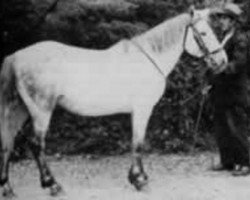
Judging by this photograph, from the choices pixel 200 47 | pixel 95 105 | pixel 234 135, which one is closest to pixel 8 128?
pixel 95 105

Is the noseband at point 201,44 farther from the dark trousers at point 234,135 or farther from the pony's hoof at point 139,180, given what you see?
the pony's hoof at point 139,180

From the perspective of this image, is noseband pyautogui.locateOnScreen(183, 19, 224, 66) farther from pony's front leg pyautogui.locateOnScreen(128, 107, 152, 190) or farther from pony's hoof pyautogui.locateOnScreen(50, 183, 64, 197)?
pony's hoof pyautogui.locateOnScreen(50, 183, 64, 197)

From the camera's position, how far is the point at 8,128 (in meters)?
7.77

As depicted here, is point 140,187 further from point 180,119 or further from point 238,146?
point 180,119

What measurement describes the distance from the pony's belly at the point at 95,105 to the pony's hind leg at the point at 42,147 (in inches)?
10.9

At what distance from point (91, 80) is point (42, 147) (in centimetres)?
86

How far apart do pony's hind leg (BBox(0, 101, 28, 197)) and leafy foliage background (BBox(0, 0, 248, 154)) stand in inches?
21.1

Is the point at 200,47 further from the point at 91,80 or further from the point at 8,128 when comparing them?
the point at 8,128

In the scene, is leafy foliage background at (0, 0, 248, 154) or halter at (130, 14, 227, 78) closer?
halter at (130, 14, 227, 78)

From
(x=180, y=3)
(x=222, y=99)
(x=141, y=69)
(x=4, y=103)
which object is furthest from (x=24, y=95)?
(x=180, y=3)

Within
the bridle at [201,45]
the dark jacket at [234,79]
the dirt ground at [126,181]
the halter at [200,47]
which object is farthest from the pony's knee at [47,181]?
the dark jacket at [234,79]

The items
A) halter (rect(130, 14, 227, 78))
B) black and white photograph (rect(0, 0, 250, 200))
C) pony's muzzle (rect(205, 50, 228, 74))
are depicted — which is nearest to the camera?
black and white photograph (rect(0, 0, 250, 200))

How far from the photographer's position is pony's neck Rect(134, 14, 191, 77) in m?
7.87

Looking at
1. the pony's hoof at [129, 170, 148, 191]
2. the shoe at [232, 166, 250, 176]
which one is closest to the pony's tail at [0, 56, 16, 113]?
the pony's hoof at [129, 170, 148, 191]
